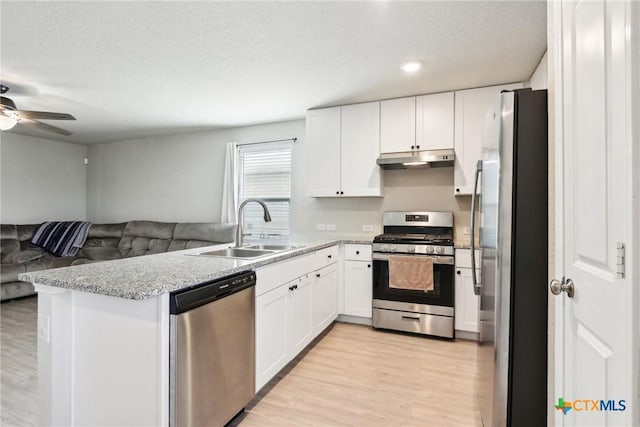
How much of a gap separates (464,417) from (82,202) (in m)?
6.82

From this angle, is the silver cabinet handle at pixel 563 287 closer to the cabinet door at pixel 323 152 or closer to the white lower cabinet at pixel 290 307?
A: the white lower cabinet at pixel 290 307

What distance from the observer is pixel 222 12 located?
6.32 ft

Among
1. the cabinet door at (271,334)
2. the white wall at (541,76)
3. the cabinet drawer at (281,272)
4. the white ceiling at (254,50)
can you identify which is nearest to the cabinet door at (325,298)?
the cabinet drawer at (281,272)

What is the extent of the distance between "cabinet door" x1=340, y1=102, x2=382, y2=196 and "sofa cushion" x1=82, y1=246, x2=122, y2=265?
12.4ft

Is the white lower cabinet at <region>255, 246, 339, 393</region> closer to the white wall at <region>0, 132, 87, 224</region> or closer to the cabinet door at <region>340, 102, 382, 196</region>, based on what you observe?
the cabinet door at <region>340, 102, 382, 196</region>

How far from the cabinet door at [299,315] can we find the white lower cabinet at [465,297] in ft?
4.71

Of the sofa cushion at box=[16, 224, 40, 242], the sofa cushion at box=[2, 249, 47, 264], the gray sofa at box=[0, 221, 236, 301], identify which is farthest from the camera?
the sofa cushion at box=[16, 224, 40, 242]

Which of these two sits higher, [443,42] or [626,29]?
[443,42]

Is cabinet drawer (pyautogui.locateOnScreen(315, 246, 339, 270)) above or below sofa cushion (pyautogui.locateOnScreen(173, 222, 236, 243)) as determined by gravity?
below

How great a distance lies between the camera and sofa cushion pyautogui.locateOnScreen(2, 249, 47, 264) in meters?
4.38

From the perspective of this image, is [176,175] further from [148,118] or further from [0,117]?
[0,117]

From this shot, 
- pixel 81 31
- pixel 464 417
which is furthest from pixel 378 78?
pixel 464 417

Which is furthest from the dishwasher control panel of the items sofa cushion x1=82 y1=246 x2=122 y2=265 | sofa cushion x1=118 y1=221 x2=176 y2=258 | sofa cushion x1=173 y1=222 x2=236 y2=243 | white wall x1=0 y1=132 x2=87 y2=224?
white wall x1=0 y1=132 x2=87 y2=224

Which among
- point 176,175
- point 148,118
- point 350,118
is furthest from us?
point 176,175
